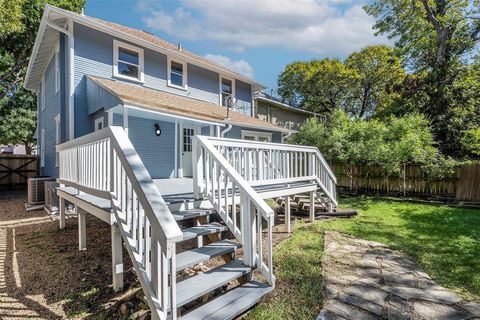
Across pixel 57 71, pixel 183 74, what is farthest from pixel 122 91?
pixel 183 74

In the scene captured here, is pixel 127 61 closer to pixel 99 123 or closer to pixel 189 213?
pixel 99 123

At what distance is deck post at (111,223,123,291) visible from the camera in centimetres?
333

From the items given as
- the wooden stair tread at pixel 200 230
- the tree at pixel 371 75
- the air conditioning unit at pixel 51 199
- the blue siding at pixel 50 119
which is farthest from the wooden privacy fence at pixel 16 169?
the tree at pixel 371 75

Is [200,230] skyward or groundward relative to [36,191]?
skyward

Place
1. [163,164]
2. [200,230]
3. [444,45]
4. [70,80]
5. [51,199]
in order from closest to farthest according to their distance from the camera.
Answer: [200,230], [51,199], [70,80], [163,164], [444,45]

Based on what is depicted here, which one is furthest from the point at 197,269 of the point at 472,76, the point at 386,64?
the point at 386,64

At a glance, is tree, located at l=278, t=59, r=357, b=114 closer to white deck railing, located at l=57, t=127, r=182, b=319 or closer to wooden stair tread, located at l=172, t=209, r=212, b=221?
wooden stair tread, located at l=172, t=209, r=212, b=221

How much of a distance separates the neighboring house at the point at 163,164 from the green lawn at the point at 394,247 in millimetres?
349

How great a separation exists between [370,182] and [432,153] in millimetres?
2525

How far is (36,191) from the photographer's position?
382 inches

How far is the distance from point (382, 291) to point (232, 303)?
208 cm

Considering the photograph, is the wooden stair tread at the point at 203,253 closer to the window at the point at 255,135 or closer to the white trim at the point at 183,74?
the white trim at the point at 183,74

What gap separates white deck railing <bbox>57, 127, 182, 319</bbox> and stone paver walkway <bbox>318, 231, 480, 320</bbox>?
177 centimetres

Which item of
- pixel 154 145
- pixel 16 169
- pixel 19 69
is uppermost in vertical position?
pixel 19 69
